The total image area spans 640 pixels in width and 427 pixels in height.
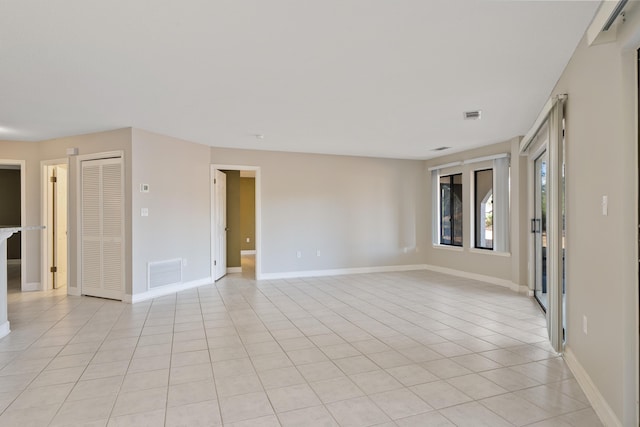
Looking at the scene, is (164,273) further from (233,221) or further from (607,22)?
(607,22)

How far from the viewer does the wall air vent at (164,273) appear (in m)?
5.29

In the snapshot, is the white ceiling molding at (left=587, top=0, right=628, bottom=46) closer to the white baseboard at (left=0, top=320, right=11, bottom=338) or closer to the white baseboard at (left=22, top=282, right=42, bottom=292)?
the white baseboard at (left=0, top=320, right=11, bottom=338)

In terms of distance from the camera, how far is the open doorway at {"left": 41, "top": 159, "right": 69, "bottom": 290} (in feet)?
19.4

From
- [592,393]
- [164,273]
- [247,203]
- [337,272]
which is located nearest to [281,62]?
[592,393]

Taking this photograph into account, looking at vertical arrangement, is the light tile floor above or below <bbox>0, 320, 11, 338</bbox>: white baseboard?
below

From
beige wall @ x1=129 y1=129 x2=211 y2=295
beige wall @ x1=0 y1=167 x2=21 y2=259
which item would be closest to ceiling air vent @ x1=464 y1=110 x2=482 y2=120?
beige wall @ x1=129 y1=129 x2=211 y2=295

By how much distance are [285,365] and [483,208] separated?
5.22 m

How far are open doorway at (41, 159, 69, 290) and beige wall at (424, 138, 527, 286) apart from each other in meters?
6.87

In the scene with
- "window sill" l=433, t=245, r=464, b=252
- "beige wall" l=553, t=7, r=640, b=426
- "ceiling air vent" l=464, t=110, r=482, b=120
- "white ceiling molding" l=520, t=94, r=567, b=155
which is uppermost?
"ceiling air vent" l=464, t=110, r=482, b=120

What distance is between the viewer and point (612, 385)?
2.03 m

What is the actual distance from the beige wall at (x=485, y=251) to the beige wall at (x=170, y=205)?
4.63 meters

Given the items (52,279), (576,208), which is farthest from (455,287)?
(52,279)

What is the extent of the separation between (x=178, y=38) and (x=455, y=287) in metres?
5.35

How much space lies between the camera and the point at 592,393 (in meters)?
2.32
